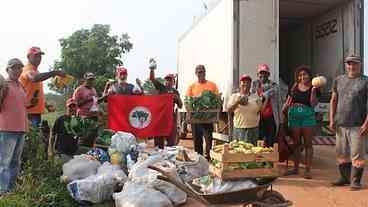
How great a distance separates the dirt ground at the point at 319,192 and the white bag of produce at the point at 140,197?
64 centimetres

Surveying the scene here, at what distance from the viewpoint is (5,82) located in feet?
18.6

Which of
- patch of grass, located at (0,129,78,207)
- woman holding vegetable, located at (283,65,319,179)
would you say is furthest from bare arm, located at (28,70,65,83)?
woman holding vegetable, located at (283,65,319,179)

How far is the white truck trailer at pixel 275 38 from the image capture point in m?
7.77

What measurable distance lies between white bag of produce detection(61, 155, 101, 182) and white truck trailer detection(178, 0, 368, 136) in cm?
287

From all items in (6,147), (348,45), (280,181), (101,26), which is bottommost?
(280,181)

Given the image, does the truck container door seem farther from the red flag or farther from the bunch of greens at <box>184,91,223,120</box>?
the red flag

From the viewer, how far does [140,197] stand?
5082mm

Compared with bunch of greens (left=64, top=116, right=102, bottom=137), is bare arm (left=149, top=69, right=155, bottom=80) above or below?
above

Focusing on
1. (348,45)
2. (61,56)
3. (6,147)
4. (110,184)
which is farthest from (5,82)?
(61,56)

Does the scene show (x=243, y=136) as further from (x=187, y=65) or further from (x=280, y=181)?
(x=187, y=65)

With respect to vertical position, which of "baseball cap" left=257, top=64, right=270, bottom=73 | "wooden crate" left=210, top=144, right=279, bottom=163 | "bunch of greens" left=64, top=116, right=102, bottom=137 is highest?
"baseball cap" left=257, top=64, right=270, bottom=73

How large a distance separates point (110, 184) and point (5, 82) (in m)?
1.91

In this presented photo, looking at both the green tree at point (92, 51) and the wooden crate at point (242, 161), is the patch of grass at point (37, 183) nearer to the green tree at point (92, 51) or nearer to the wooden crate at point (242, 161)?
the wooden crate at point (242, 161)

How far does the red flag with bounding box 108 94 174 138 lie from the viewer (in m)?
8.80
